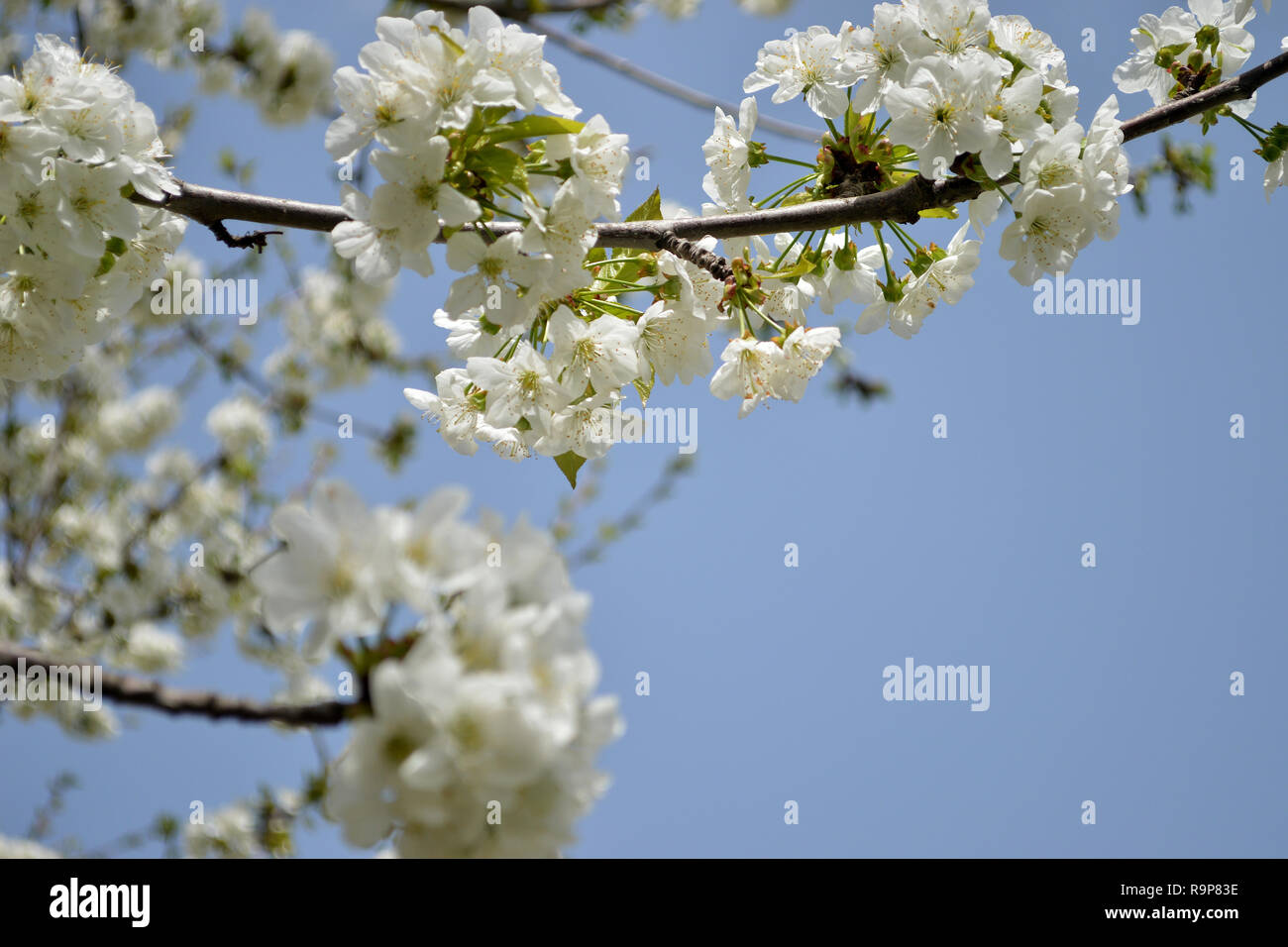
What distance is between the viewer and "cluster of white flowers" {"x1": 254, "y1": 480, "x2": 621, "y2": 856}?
82 centimetres

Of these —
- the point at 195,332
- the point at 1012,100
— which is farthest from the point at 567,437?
the point at 195,332

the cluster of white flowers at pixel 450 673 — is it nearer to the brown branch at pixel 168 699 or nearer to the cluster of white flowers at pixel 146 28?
the brown branch at pixel 168 699

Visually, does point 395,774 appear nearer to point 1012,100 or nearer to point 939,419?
point 1012,100

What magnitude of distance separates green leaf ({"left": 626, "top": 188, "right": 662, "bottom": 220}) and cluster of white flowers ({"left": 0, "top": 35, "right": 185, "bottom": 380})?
96 cm

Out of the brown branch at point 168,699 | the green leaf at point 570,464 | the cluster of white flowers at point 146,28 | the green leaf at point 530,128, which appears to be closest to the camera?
the brown branch at point 168,699

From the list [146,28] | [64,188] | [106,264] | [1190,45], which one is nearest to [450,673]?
[64,188]

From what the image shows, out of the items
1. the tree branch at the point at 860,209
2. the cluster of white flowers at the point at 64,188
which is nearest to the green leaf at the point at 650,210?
the tree branch at the point at 860,209

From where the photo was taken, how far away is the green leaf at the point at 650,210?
1.82 meters

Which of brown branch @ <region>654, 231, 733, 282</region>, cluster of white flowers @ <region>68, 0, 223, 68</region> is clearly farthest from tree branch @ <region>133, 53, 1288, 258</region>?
cluster of white flowers @ <region>68, 0, 223, 68</region>

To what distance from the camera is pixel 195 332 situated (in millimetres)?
5496

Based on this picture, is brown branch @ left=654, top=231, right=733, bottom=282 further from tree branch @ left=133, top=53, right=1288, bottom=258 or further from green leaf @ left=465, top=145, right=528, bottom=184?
green leaf @ left=465, top=145, right=528, bottom=184

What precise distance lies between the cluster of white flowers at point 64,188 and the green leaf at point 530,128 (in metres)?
0.70

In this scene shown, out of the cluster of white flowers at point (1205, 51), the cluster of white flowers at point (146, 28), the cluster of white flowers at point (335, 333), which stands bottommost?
the cluster of white flowers at point (1205, 51)

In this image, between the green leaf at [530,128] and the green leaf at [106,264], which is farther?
the green leaf at [106,264]
